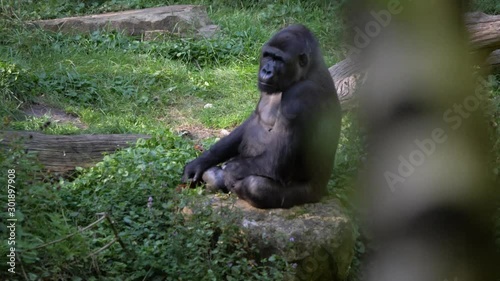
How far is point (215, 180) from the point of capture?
17.4 ft

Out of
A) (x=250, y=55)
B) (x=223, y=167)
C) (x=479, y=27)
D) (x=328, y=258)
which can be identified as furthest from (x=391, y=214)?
(x=250, y=55)

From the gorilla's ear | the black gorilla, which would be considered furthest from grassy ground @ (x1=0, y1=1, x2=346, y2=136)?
Answer: the gorilla's ear

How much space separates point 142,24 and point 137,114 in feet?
7.66

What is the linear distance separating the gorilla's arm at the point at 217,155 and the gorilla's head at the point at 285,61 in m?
0.50

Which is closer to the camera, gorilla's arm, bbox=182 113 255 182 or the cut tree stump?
gorilla's arm, bbox=182 113 255 182

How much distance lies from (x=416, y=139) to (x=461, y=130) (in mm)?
130

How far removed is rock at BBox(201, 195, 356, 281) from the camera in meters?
4.67

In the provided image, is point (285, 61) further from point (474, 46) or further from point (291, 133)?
point (474, 46)

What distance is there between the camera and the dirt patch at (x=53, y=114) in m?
7.63

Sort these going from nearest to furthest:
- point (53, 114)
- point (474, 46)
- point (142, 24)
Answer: point (474, 46) → point (53, 114) → point (142, 24)

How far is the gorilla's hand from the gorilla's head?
746 mm
